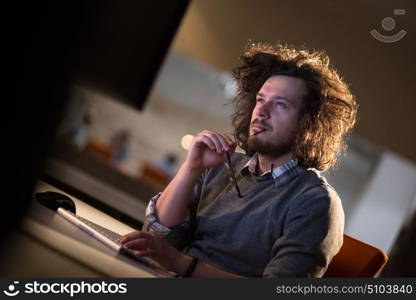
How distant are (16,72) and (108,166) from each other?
260 cm

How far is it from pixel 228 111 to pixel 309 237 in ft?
8.97

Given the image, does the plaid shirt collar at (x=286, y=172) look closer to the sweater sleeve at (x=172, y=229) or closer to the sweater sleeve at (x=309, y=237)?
Answer: the sweater sleeve at (x=309, y=237)

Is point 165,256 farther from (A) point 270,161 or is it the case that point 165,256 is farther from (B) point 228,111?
(B) point 228,111

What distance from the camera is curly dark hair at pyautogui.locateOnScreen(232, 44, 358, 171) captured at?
116 cm

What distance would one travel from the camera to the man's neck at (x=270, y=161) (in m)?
1.13

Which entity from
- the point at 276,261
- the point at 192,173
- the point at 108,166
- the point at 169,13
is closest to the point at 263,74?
the point at 192,173

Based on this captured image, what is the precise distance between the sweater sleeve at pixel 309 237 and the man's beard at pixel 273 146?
0.15m

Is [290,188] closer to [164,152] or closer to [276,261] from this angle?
[276,261]

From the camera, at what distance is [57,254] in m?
0.77

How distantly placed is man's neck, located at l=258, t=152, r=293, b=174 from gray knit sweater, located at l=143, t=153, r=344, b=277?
2 centimetres

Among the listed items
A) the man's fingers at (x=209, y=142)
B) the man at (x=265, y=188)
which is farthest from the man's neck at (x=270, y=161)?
the man's fingers at (x=209, y=142)

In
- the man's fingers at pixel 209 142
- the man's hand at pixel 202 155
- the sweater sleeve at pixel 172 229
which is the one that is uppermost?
the man's fingers at pixel 209 142

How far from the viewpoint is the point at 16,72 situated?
453 mm

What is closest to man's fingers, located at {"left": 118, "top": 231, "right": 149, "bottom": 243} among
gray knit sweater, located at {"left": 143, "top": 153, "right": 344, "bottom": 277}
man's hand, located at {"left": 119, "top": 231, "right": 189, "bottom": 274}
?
man's hand, located at {"left": 119, "top": 231, "right": 189, "bottom": 274}
